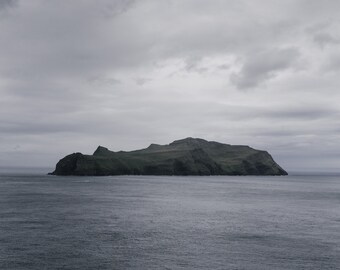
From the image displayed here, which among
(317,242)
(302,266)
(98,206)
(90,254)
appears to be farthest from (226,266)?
(98,206)

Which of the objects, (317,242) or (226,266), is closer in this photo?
(226,266)

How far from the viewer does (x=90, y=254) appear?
55.2 meters

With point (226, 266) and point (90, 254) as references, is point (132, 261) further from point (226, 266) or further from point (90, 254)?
point (226, 266)

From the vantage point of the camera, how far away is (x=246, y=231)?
2982 inches

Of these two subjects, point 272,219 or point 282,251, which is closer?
point 282,251

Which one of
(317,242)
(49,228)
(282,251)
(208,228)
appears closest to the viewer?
(282,251)

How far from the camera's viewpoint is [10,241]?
201 feet

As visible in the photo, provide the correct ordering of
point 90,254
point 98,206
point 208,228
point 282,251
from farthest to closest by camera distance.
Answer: point 98,206 < point 208,228 < point 282,251 < point 90,254

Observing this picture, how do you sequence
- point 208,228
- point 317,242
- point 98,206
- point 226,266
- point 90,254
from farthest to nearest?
point 98,206, point 208,228, point 317,242, point 90,254, point 226,266

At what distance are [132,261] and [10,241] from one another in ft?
72.4

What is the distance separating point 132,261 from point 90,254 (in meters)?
6.87

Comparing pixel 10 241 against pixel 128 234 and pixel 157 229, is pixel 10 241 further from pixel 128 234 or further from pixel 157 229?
pixel 157 229

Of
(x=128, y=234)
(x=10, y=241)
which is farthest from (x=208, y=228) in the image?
(x=10, y=241)

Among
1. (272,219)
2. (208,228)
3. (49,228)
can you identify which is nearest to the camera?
(49,228)
